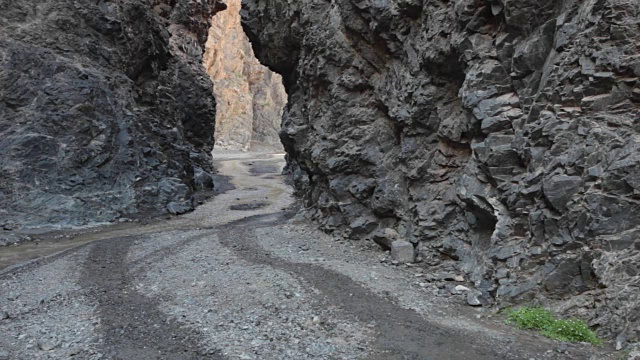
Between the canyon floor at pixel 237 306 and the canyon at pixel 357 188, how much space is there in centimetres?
10

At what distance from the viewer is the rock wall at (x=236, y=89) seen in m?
114

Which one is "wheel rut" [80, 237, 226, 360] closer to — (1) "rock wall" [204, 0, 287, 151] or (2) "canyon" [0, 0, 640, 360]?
(2) "canyon" [0, 0, 640, 360]

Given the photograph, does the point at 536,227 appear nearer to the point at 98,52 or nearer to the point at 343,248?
the point at 343,248

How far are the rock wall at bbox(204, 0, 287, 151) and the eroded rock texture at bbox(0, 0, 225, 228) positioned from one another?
238ft

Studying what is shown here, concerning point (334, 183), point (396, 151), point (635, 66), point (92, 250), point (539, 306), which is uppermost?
point (635, 66)

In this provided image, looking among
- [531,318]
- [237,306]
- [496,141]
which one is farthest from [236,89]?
[531,318]

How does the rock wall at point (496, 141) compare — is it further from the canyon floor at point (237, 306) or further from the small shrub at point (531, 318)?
the canyon floor at point (237, 306)

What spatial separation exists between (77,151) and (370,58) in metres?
22.2

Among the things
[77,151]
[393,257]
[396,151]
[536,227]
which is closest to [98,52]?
[77,151]

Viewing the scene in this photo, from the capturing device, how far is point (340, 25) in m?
27.5

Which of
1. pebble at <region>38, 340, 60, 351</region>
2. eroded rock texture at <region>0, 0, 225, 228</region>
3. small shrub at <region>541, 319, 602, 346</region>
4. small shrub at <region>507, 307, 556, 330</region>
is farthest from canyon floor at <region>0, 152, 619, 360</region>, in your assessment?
eroded rock texture at <region>0, 0, 225, 228</region>

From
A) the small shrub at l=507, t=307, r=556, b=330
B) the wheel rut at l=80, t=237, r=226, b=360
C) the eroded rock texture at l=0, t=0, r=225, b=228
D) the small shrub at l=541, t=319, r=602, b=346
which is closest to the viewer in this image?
the small shrub at l=541, t=319, r=602, b=346

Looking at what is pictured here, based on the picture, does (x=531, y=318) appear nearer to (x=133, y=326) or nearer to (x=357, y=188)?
(x=133, y=326)

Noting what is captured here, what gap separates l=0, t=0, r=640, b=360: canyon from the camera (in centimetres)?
1221
